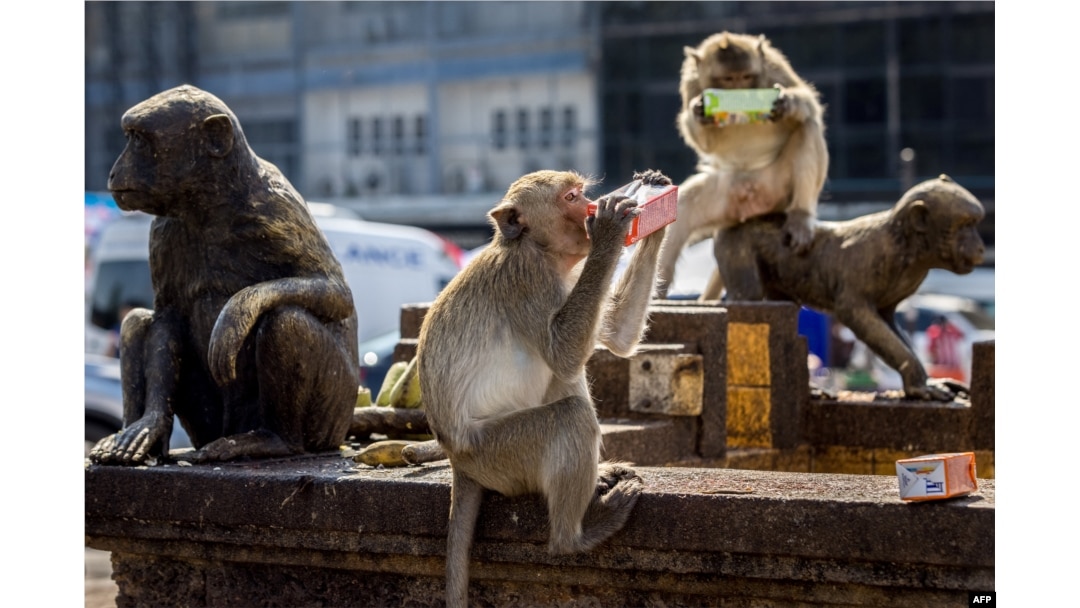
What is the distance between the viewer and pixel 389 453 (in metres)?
5.10

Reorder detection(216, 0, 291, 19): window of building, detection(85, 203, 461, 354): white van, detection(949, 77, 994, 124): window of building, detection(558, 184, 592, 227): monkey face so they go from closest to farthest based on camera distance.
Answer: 1. detection(558, 184, 592, 227): monkey face
2. detection(85, 203, 461, 354): white van
3. detection(949, 77, 994, 124): window of building
4. detection(216, 0, 291, 19): window of building

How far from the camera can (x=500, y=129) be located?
109 ft

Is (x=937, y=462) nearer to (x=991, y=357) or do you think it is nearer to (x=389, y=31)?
(x=991, y=357)

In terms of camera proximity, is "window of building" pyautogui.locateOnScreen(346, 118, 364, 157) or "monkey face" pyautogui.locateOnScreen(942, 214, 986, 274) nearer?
"monkey face" pyautogui.locateOnScreen(942, 214, 986, 274)

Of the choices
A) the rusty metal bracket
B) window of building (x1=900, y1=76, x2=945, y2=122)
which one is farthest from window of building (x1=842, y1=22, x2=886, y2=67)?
the rusty metal bracket

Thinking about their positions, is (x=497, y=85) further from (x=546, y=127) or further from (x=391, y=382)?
(x=391, y=382)

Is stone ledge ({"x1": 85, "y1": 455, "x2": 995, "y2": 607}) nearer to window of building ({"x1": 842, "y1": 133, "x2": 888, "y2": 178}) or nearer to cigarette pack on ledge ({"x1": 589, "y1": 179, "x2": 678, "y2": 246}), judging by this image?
cigarette pack on ledge ({"x1": 589, "y1": 179, "x2": 678, "y2": 246})

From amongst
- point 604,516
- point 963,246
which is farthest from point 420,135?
point 604,516

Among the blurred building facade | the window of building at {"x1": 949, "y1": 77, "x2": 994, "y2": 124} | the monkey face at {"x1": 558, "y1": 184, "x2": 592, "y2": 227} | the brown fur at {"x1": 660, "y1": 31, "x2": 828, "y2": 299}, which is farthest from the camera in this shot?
the blurred building facade

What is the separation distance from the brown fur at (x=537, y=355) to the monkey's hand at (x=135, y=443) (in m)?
1.41

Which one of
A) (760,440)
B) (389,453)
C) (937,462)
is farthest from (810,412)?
(937,462)

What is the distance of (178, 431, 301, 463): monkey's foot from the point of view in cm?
527

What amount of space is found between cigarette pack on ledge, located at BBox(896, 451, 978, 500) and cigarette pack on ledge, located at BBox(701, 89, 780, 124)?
149 inches

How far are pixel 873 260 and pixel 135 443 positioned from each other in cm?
426
